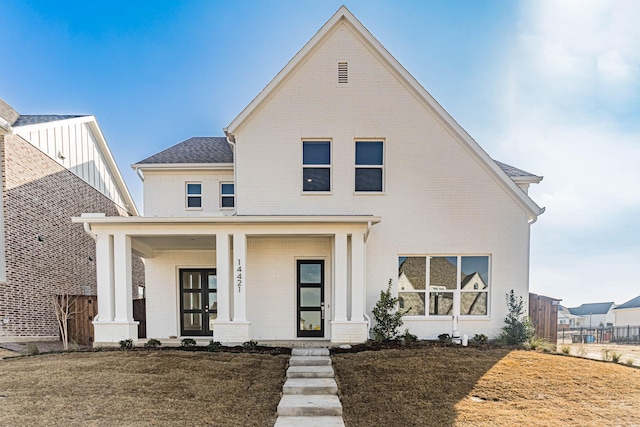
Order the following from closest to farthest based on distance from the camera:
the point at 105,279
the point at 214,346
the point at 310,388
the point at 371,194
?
the point at 310,388
the point at 214,346
the point at 105,279
the point at 371,194

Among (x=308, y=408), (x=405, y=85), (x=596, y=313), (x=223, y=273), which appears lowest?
(x=308, y=408)

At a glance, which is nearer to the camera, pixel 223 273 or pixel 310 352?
pixel 310 352

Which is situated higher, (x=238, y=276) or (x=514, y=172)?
(x=514, y=172)

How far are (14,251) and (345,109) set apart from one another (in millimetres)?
11875

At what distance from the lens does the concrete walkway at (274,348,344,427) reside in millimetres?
4977

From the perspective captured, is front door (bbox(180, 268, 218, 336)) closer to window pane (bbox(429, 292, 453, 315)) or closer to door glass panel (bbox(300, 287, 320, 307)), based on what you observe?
door glass panel (bbox(300, 287, 320, 307))

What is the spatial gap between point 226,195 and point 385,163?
20.9 feet

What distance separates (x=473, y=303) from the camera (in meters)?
9.78

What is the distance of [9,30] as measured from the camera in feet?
39.1

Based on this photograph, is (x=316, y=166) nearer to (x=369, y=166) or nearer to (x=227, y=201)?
(x=369, y=166)

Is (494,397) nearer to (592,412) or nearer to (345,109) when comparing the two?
(592,412)

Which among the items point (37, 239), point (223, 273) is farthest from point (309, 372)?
point (37, 239)

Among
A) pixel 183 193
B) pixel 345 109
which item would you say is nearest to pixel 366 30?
pixel 345 109

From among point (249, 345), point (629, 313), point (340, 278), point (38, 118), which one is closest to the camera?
point (249, 345)
